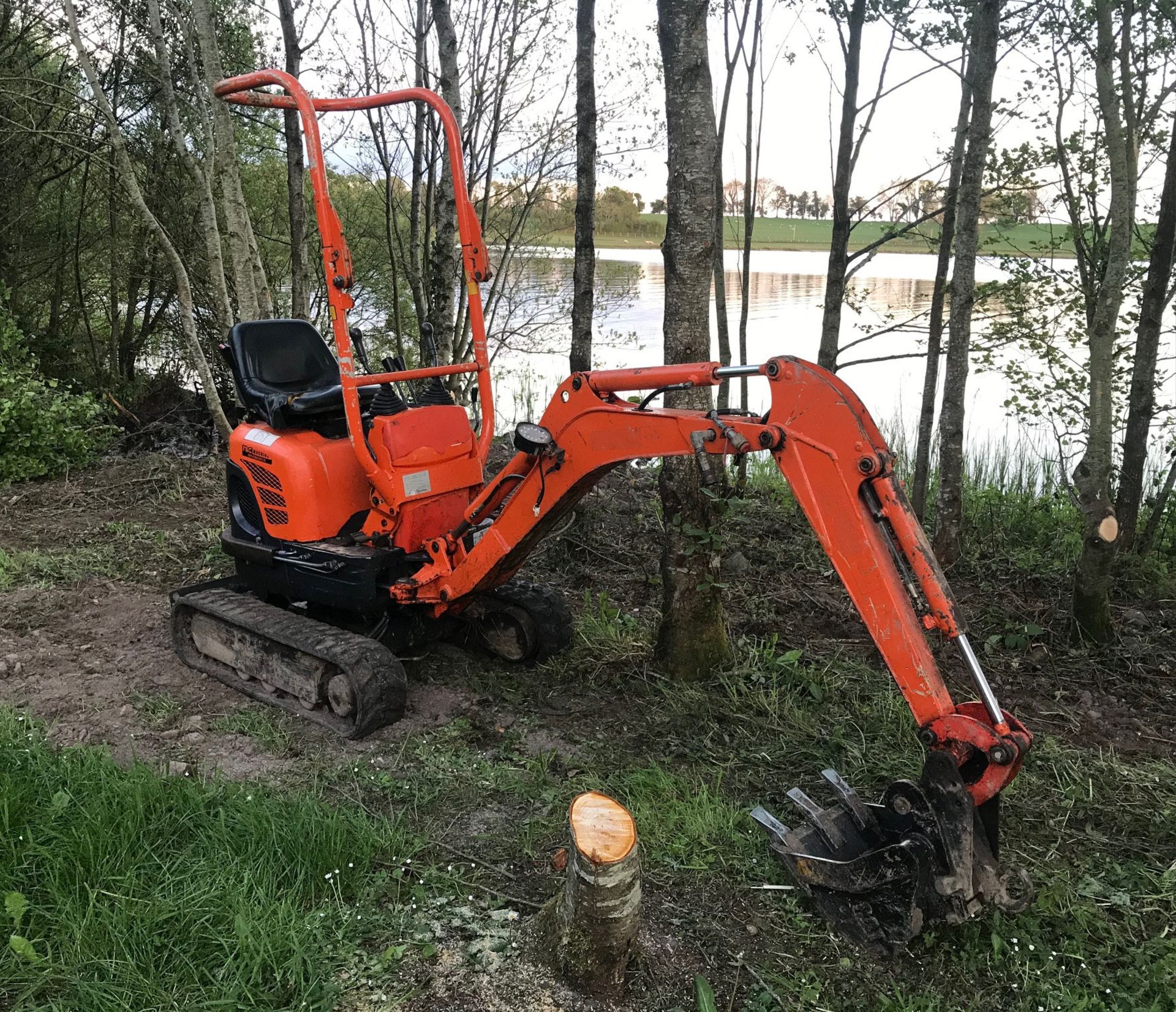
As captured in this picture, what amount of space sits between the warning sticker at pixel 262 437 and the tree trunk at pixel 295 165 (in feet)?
12.7

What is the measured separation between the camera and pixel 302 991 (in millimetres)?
2535

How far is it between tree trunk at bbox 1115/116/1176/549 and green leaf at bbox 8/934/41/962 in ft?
18.8

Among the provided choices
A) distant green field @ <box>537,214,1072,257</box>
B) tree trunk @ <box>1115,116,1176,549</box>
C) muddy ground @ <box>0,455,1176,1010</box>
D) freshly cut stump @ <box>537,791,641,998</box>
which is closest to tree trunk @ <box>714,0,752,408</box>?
distant green field @ <box>537,214,1072,257</box>

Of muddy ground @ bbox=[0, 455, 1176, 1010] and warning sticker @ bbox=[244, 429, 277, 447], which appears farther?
warning sticker @ bbox=[244, 429, 277, 447]

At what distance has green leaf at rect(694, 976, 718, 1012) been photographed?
8.29 feet

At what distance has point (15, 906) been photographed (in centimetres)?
274

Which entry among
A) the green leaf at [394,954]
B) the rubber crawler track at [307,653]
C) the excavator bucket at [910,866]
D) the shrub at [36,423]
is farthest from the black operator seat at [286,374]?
the shrub at [36,423]

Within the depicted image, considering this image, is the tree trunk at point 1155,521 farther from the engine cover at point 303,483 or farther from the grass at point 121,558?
the grass at point 121,558

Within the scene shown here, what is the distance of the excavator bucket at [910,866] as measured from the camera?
2.70 metres

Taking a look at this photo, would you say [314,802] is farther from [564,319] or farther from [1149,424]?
[564,319]

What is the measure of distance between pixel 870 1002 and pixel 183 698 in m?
3.47

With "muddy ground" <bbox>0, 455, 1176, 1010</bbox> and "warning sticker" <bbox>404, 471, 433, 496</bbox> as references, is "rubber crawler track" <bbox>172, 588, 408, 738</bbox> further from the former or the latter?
"warning sticker" <bbox>404, 471, 433, 496</bbox>

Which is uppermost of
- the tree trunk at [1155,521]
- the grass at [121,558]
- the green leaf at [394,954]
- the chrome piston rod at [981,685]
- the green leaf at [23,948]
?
the chrome piston rod at [981,685]

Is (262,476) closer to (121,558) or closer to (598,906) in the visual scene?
(121,558)
